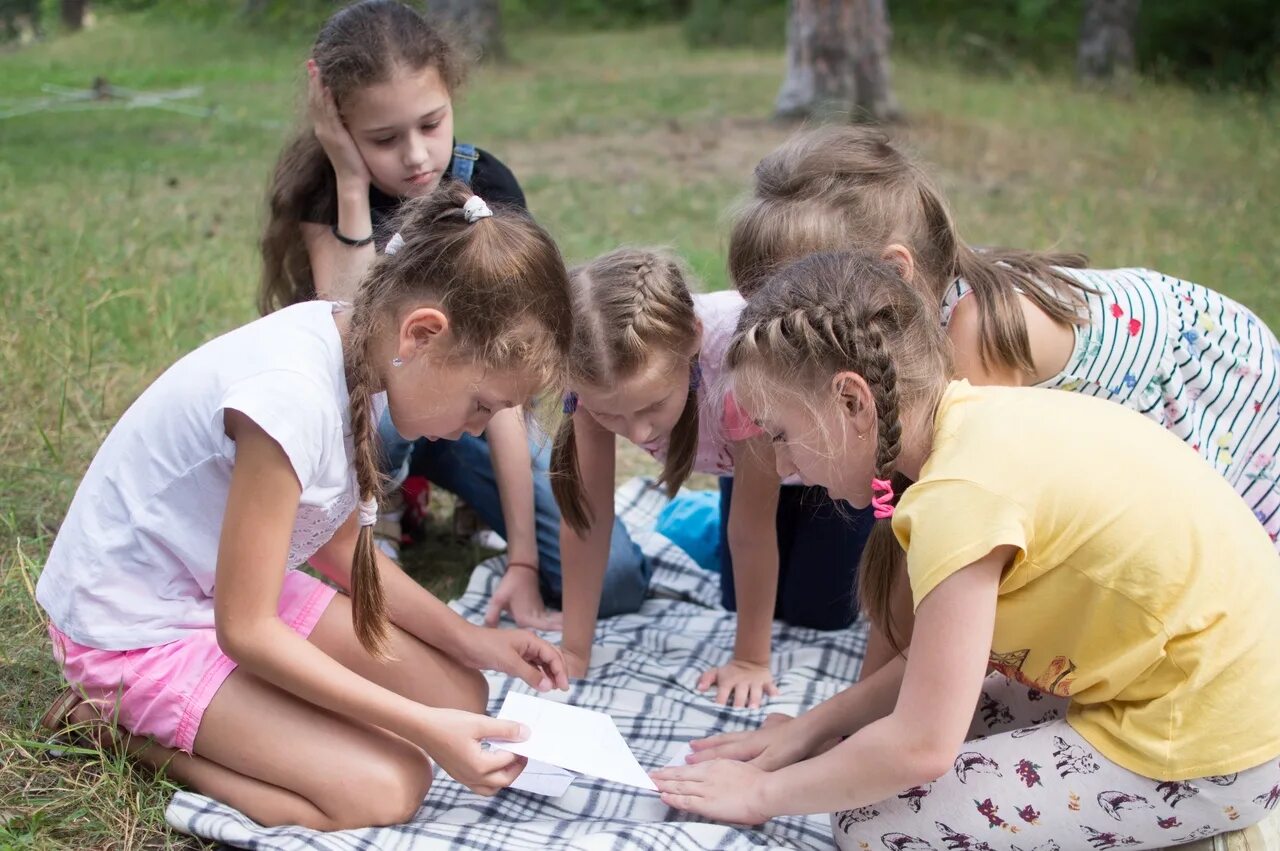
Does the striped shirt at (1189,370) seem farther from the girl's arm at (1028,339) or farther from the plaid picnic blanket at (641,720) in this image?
the plaid picnic blanket at (641,720)

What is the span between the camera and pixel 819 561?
2863mm

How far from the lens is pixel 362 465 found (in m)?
1.97

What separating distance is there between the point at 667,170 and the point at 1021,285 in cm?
541

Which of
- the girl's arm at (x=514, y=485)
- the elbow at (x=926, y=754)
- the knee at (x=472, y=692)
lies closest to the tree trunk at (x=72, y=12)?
the girl's arm at (x=514, y=485)

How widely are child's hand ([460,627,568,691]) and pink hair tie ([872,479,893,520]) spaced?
2.78ft

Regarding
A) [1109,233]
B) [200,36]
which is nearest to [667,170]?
[1109,233]

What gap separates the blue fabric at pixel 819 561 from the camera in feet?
9.41

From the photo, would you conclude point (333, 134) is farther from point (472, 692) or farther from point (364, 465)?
point (472, 692)

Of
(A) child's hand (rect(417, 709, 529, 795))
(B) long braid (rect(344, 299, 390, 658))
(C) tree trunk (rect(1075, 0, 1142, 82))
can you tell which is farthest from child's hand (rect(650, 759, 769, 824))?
(C) tree trunk (rect(1075, 0, 1142, 82))

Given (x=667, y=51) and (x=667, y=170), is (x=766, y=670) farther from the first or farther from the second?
(x=667, y=51)

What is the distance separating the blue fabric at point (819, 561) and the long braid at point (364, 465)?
104 centimetres

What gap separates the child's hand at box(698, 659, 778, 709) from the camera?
8.46ft

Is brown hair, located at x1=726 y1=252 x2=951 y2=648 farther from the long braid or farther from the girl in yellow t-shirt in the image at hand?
the long braid

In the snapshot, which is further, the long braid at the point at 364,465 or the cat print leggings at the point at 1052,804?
the long braid at the point at 364,465
